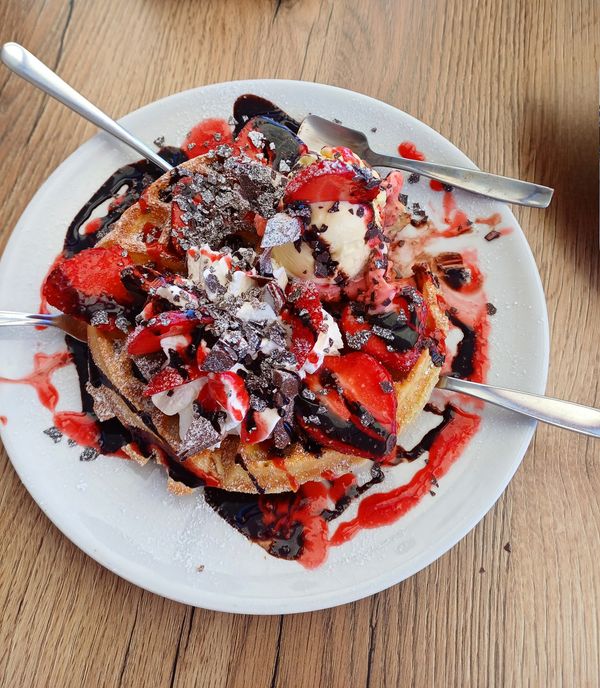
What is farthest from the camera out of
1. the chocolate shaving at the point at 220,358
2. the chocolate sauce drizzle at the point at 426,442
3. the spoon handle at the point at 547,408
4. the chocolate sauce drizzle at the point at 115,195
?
the chocolate sauce drizzle at the point at 115,195

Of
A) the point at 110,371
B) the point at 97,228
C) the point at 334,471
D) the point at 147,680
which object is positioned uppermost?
the point at 97,228

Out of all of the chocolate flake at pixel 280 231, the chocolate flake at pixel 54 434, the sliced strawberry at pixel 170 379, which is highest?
the chocolate flake at pixel 280 231

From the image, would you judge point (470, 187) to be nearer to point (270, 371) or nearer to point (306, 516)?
point (270, 371)

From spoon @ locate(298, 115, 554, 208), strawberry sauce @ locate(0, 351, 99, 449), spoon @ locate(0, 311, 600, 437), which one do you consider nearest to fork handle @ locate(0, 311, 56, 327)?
spoon @ locate(0, 311, 600, 437)

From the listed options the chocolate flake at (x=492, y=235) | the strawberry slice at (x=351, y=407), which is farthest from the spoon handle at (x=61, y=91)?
the chocolate flake at (x=492, y=235)

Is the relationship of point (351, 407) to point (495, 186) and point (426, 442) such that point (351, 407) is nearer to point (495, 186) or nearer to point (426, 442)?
point (426, 442)

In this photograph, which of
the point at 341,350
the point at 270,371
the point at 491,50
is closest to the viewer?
the point at 270,371

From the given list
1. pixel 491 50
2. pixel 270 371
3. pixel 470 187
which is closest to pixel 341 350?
pixel 270 371

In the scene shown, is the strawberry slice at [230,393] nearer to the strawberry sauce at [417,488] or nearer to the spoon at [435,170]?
the strawberry sauce at [417,488]
